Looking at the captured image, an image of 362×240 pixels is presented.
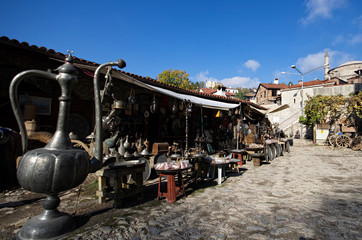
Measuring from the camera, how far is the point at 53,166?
234 centimetres

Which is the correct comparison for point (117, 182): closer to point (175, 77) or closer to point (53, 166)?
point (53, 166)

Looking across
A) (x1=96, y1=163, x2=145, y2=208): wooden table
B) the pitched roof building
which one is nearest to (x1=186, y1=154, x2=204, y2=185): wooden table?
(x1=96, y1=163, x2=145, y2=208): wooden table

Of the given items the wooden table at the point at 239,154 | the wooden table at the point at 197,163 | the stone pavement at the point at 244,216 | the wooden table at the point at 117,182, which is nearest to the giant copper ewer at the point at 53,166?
the stone pavement at the point at 244,216

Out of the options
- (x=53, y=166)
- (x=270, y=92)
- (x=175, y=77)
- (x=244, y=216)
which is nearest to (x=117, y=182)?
(x=53, y=166)

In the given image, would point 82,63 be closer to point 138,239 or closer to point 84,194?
point 84,194

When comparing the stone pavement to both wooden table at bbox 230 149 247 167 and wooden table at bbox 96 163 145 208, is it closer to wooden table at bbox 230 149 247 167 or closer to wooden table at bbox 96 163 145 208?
wooden table at bbox 96 163 145 208

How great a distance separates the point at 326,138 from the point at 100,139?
744 inches

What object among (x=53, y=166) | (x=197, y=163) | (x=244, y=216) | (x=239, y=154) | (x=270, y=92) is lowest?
(x=244, y=216)

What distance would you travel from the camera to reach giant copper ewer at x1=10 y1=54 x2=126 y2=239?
7.64 feet

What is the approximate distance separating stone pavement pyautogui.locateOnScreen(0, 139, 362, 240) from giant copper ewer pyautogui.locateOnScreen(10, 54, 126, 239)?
368 millimetres

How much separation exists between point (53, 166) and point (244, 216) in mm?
2973

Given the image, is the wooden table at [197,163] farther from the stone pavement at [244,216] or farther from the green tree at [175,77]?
the green tree at [175,77]

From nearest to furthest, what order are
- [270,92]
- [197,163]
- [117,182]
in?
[117,182] → [197,163] → [270,92]

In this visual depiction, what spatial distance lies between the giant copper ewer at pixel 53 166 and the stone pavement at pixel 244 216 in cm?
37
